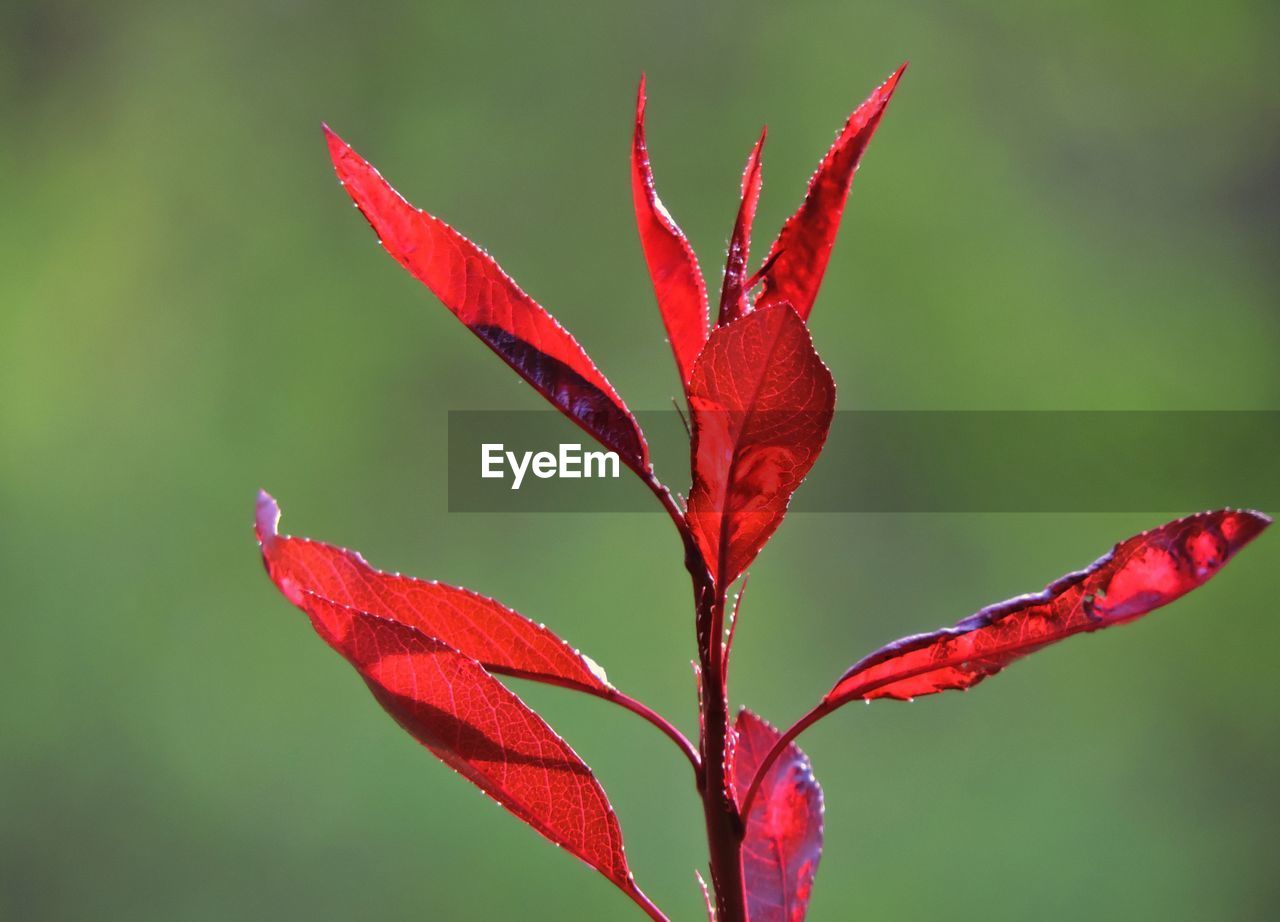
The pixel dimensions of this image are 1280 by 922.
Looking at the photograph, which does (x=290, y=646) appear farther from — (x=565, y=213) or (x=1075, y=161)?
(x=1075, y=161)

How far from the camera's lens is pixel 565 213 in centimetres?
208

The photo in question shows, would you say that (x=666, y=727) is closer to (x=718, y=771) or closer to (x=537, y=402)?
(x=718, y=771)

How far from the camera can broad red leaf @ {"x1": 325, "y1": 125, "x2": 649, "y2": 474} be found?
44cm

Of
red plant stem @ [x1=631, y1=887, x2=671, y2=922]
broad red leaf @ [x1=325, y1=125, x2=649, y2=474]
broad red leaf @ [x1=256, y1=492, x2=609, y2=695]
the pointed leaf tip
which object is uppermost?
broad red leaf @ [x1=325, y1=125, x2=649, y2=474]

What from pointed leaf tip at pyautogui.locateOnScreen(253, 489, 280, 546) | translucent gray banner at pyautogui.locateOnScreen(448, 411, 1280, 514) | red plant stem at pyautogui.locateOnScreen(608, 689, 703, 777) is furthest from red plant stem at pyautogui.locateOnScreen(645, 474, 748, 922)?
translucent gray banner at pyautogui.locateOnScreen(448, 411, 1280, 514)

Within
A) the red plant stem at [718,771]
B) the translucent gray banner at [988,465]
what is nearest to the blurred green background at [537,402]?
the translucent gray banner at [988,465]

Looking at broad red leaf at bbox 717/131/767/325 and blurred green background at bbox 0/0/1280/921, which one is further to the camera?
blurred green background at bbox 0/0/1280/921

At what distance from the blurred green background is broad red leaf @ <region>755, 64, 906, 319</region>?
1499 millimetres

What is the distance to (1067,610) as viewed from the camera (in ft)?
1.34

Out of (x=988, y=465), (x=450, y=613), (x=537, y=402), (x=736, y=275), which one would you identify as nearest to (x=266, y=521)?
(x=450, y=613)

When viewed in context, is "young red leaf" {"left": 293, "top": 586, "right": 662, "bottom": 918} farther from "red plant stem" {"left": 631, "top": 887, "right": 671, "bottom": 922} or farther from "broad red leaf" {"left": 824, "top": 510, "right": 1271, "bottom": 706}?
"broad red leaf" {"left": 824, "top": 510, "right": 1271, "bottom": 706}

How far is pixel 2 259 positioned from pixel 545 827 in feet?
6.43

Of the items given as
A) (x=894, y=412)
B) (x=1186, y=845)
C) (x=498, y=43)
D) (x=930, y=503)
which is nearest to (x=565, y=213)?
(x=498, y=43)

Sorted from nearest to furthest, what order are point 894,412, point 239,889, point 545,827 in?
1. point 545,827
2. point 239,889
3. point 894,412
